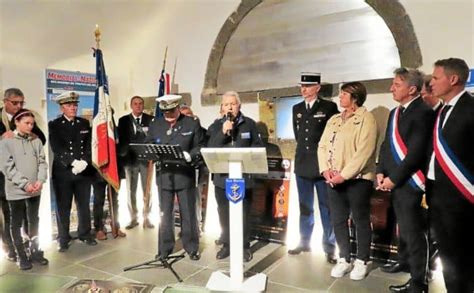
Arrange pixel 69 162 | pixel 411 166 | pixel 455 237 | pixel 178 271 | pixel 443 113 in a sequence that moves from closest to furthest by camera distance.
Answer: pixel 455 237 < pixel 443 113 < pixel 411 166 < pixel 178 271 < pixel 69 162

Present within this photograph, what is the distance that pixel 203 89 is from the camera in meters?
4.66

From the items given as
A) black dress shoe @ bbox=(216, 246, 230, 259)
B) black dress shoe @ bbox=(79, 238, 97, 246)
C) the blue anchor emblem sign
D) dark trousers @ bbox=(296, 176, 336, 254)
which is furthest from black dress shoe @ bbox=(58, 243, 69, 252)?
dark trousers @ bbox=(296, 176, 336, 254)

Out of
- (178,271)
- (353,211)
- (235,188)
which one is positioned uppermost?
(235,188)

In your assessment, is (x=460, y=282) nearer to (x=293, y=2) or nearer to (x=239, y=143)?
(x=239, y=143)

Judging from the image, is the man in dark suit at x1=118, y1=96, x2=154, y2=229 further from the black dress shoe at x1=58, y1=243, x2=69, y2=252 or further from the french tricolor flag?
the black dress shoe at x1=58, y1=243, x2=69, y2=252

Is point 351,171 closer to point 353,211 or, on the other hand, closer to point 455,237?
point 353,211

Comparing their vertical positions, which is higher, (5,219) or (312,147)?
(312,147)

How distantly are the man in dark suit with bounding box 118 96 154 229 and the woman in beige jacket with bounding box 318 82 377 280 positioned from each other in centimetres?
230

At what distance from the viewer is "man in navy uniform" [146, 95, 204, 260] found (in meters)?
3.30

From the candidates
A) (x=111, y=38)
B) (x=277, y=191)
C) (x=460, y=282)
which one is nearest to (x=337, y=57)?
(x=277, y=191)

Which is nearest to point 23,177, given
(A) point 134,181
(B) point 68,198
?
(B) point 68,198

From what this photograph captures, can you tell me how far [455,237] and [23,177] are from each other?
3.26 m

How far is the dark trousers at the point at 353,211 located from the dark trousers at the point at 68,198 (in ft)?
8.16

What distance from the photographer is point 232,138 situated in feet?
10.8
